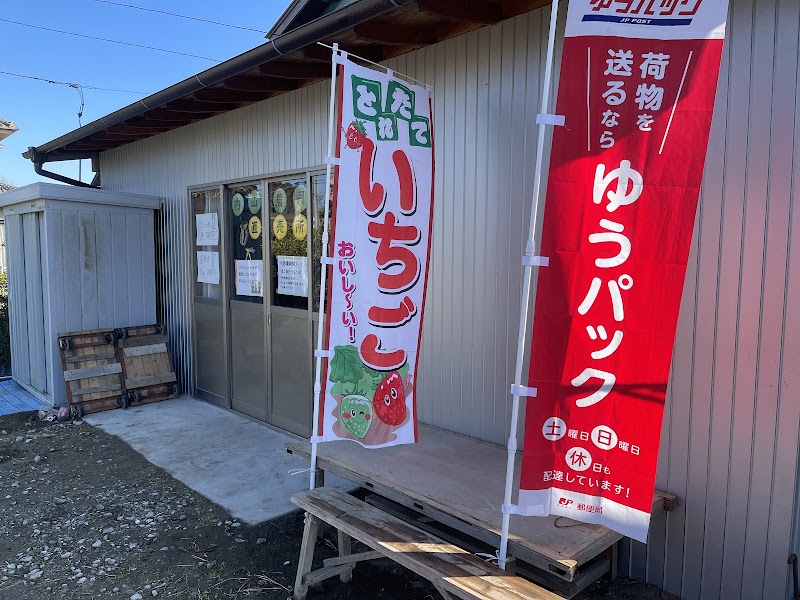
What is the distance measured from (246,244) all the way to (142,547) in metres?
2.99

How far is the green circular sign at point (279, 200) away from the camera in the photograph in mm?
5051

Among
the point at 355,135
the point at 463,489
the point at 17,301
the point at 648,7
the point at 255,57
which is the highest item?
the point at 255,57

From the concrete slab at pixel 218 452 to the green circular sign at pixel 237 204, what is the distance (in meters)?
2.02

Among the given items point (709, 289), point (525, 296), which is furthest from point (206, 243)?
point (709, 289)

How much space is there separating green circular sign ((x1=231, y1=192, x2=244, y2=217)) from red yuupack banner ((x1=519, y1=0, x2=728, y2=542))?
409 cm

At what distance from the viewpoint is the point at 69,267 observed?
5.94 metres

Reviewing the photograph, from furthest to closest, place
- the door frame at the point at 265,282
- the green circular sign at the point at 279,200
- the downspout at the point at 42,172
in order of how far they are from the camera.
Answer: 1. the downspout at the point at 42,172
2. the green circular sign at the point at 279,200
3. the door frame at the point at 265,282

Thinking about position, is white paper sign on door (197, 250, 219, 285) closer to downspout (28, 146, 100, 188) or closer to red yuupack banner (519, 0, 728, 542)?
A: downspout (28, 146, 100, 188)

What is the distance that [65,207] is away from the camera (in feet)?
19.3

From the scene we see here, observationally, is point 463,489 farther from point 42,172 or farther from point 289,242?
point 42,172

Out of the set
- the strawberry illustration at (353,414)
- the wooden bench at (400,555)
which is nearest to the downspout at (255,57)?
the strawberry illustration at (353,414)

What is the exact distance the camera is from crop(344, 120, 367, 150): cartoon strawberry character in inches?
115

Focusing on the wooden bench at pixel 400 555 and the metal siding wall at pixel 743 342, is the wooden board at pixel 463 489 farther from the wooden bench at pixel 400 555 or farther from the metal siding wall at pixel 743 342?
the metal siding wall at pixel 743 342

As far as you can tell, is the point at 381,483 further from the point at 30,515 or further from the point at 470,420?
the point at 30,515
